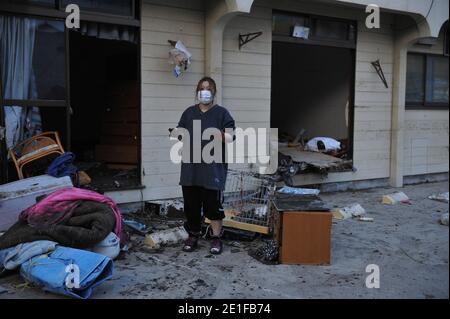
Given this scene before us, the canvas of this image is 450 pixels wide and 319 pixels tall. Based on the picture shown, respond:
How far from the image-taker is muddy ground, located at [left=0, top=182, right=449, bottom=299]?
3.83 meters

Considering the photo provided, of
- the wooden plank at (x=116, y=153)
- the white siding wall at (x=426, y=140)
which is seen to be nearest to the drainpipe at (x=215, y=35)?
the wooden plank at (x=116, y=153)

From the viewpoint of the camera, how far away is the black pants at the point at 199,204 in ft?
15.7

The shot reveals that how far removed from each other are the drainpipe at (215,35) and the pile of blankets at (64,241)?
278 centimetres

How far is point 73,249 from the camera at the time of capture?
389 centimetres

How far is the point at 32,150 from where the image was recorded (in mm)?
5426

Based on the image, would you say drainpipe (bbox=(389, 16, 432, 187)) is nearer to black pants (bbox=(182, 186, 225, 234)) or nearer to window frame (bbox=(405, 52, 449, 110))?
window frame (bbox=(405, 52, 449, 110))

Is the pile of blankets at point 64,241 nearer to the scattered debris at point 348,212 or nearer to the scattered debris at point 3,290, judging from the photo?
the scattered debris at point 3,290

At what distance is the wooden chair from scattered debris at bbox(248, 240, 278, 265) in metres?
2.54

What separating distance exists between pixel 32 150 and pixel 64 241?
1.78 meters

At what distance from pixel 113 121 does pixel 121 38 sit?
6.70 ft

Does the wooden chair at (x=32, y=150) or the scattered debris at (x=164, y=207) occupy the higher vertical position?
the wooden chair at (x=32, y=150)

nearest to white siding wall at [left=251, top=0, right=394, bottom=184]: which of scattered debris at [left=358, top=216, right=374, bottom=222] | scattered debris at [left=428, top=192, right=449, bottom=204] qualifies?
scattered debris at [left=428, top=192, right=449, bottom=204]

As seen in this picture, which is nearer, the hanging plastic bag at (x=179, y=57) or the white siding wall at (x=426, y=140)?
the hanging plastic bag at (x=179, y=57)
